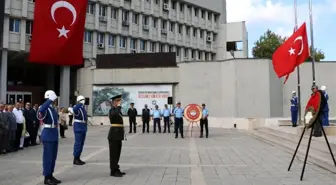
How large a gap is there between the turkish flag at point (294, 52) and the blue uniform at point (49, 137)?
381 inches

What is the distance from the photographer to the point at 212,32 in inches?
2790

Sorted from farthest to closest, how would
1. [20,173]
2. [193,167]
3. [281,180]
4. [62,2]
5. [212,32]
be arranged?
[212,32] < [193,167] < [20,173] < [281,180] < [62,2]

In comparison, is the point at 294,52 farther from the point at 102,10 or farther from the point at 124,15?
the point at 124,15

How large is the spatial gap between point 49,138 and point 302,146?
943cm

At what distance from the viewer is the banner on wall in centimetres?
3741

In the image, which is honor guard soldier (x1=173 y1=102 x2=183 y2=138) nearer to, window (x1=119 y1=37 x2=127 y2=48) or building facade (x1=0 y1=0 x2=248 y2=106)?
building facade (x1=0 y1=0 x2=248 y2=106)

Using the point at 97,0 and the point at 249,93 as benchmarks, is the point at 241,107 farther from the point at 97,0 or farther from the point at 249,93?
the point at 97,0

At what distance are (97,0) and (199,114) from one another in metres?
30.3

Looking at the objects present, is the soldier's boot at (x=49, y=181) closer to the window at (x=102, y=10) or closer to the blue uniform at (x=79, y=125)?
the blue uniform at (x=79, y=125)

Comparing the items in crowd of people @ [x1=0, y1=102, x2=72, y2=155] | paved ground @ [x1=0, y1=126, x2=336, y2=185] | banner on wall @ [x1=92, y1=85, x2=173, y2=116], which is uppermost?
banner on wall @ [x1=92, y1=85, x2=173, y2=116]

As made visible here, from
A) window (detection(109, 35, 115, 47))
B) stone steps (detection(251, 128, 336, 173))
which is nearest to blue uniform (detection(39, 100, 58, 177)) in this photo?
stone steps (detection(251, 128, 336, 173))

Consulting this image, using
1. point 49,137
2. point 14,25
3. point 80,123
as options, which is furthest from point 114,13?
→ point 49,137

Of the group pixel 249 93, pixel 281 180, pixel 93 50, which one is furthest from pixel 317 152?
pixel 93 50

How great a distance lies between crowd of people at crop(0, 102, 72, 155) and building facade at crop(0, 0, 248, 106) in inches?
777
